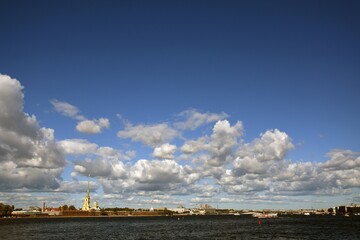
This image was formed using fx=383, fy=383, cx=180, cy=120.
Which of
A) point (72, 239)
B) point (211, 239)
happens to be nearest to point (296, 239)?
point (211, 239)

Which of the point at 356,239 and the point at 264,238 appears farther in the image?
the point at 264,238

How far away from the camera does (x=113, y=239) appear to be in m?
115

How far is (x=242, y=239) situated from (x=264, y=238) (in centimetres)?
665

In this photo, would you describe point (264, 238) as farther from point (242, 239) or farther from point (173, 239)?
point (173, 239)

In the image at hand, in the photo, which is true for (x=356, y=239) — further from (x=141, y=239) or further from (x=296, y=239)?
(x=141, y=239)

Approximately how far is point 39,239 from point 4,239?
31.0ft

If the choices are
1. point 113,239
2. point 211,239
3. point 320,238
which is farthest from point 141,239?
point 320,238

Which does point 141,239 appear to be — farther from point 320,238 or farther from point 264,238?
point 320,238

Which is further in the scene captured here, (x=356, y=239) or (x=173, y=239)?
(x=173, y=239)

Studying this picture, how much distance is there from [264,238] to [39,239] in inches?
2576

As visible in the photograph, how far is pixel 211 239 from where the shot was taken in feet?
357

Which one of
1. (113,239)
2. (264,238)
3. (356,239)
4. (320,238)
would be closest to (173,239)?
(113,239)

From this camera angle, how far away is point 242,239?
10744 cm

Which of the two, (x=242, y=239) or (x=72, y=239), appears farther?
(x=72, y=239)
